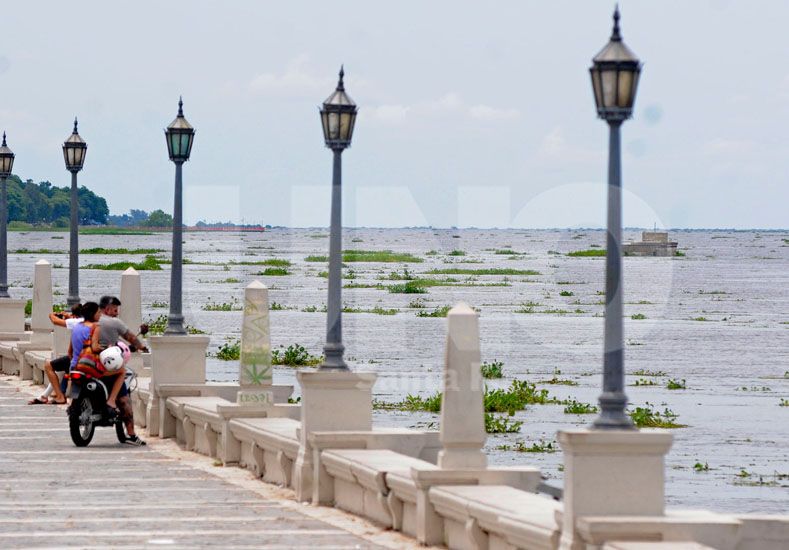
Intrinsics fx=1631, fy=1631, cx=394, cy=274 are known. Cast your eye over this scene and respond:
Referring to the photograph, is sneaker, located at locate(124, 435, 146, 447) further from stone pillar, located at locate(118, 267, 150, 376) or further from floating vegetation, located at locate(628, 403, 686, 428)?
floating vegetation, located at locate(628, 403, 686, 428)

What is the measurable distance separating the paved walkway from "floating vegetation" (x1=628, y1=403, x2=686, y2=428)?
1136 centimetres

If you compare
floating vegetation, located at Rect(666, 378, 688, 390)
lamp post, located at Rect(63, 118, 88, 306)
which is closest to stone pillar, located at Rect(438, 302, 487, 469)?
lamp post, located at Rect(63, 118, 88, 306)

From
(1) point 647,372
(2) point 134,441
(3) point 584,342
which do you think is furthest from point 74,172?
(3) point 584,342

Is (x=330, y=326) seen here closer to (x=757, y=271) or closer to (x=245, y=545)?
(x=245, y=545)

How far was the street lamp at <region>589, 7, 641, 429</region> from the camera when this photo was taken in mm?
10359

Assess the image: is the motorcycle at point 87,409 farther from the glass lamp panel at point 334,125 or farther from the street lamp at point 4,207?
the street lamp at point 4,207

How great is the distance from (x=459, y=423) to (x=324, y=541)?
1528 mm

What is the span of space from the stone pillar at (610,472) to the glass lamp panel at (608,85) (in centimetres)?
210

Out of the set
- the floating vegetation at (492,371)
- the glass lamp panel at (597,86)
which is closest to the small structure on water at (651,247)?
the floating vegetation at (492,371)

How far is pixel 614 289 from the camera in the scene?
1059 cm

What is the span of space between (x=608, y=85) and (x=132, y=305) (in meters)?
16.5

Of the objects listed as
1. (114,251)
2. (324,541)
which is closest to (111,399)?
(324,541)

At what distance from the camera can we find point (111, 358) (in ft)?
66.6

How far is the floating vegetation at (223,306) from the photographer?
69425mm
